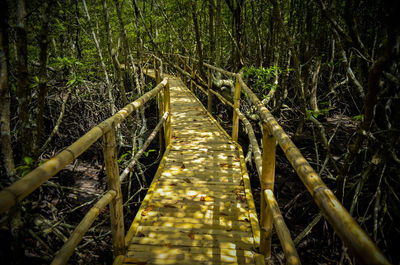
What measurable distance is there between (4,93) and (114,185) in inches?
47.7

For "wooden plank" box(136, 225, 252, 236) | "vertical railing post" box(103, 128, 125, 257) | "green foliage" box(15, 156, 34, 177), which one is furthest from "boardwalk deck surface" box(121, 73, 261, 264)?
"green foliage" box(15, 156, 34, 177)

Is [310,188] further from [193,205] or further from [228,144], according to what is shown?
[228,144]

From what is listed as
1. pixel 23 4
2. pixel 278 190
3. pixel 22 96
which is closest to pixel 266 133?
pixel 22 96

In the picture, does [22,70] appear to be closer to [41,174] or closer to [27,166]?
[27,166]

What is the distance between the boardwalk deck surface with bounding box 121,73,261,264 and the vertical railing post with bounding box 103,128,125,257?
0.55 ft

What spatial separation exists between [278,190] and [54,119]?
19.5 feet

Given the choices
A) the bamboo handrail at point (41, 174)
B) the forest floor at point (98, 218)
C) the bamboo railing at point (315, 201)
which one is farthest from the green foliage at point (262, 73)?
the bamboo handrail at point (41, 174)

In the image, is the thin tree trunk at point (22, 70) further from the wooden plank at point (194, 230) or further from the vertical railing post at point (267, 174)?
the vertical railing post at point (267, 174)

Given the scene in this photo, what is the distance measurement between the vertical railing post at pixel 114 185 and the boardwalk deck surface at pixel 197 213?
0.55 ft

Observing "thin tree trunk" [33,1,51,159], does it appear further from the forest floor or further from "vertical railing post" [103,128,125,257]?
"vertical railing post" [103,128,125,257]

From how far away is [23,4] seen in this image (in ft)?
6.64

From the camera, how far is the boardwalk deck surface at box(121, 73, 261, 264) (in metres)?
1.99

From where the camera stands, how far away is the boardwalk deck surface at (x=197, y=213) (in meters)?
1.99

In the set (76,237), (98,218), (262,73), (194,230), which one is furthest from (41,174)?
(262,73)
